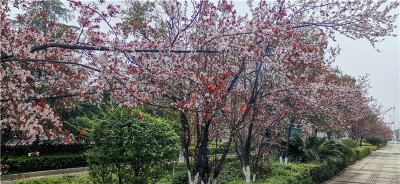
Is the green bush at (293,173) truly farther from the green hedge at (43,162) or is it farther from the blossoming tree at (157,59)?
the green hedge at (43,162)

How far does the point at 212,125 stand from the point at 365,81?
1695 centimetres

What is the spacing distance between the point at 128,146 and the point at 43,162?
9924 mm

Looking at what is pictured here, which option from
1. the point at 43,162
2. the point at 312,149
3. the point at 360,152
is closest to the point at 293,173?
the point at 312,149

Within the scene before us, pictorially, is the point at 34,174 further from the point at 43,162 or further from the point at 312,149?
the point at 312,149

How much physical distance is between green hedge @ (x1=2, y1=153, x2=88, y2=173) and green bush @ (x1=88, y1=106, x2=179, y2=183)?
8.09 meters

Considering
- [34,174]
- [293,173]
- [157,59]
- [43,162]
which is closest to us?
[157,59]

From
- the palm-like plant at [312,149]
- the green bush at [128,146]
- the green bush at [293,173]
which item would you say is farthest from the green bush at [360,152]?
the green bush at [128,146]

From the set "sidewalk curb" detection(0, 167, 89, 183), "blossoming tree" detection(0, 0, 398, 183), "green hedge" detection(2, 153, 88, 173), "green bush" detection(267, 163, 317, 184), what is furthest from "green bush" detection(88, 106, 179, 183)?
"green hedge" detection(2, 153, 88, 173)

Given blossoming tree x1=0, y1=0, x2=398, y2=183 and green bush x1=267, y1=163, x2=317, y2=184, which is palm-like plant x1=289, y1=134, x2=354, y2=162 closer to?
green bush x1=267, y1=163, x2=317, y2=184

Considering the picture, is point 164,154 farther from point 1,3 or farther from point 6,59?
point 1,3

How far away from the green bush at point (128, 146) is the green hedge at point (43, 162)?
26.5ft

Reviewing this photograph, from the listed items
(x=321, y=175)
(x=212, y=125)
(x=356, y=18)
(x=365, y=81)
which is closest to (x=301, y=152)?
(x=321, y=175)

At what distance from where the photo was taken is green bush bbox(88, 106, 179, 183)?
4738 mm

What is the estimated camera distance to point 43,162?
40.8 feet
